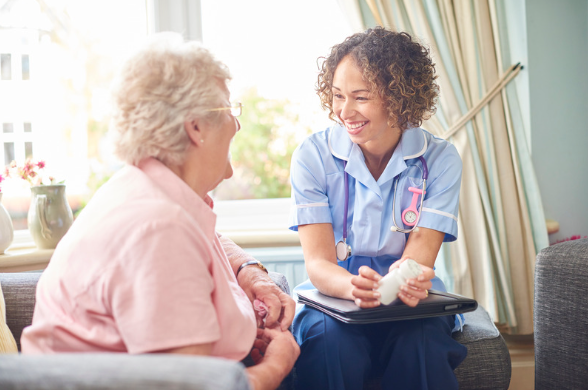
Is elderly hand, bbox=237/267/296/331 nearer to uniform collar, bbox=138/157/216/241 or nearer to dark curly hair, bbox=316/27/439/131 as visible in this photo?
uniform collar, bbox=138/157/216/241

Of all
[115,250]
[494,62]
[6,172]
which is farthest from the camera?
[494,62]

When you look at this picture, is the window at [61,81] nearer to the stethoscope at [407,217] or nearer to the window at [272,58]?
the window at [272,58]

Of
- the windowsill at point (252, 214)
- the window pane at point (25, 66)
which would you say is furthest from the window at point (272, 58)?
the window pane at point (25, 66)

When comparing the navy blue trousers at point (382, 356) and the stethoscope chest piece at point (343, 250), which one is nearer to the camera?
the navy blue trousers at point (382, 356)

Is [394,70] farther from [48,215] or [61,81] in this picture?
[61,81]

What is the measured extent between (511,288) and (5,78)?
255 centimetres

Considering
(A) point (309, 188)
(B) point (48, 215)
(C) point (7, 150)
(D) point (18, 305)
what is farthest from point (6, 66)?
(A) point (309, 188)

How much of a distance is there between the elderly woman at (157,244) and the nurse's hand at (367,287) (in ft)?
0.79

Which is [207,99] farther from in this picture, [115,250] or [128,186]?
[115,250]

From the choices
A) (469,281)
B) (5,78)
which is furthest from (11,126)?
(469,281)

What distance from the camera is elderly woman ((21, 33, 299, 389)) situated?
83 centimetres

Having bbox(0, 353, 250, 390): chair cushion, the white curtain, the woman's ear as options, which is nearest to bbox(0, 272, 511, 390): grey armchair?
bbox(0, 353, 250, 390): chair cushion

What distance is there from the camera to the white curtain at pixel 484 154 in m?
2.23

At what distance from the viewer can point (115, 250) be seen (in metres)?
0.84
